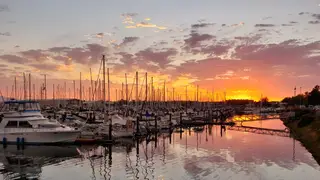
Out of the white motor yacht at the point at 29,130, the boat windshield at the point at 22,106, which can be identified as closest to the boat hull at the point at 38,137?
the white motor yacht at the point at 29,130

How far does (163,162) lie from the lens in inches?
1400

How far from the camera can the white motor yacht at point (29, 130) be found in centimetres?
4484

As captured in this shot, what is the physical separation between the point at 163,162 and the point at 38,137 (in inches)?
738

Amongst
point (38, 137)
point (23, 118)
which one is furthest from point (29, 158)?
point (23, 118)

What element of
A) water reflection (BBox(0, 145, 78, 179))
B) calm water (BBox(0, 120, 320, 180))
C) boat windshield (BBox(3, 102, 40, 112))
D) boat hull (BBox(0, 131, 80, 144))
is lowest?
calm water (BBox(0, 120, 320, 180))

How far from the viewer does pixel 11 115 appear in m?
45.4

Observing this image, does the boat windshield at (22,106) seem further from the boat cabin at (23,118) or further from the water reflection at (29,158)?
the water reflection at (29,158)

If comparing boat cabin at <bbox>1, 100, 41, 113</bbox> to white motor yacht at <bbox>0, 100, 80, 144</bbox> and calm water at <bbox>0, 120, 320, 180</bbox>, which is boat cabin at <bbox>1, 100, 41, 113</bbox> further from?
calm water at <bbox>0, 120, 320, 180</bbox>

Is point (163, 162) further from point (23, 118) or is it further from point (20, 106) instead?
point (20, 106)

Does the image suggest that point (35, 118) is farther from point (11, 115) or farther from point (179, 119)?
point (179, 119)

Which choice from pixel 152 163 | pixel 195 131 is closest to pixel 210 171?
pixel 152 163

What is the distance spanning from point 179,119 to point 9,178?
61.4 meters

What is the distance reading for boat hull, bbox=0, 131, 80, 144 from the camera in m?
44.8

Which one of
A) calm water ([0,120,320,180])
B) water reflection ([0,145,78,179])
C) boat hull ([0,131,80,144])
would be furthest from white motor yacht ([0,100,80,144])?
calm water ([0,120,320,180])
